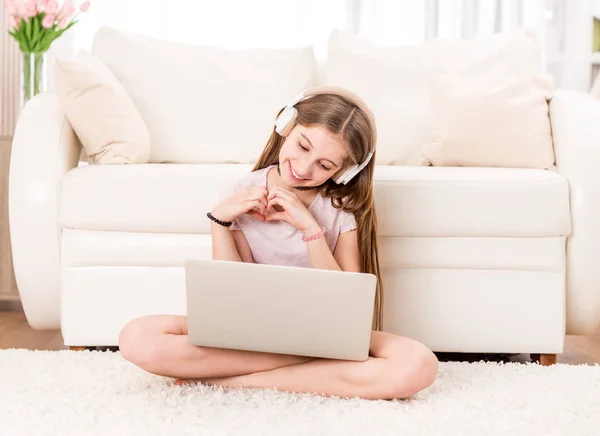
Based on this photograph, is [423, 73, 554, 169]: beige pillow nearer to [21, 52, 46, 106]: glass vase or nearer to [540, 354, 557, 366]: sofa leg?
[540, 354, 557, 366]: sofa leg

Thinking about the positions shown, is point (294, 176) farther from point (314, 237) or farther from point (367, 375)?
point (367, 375)

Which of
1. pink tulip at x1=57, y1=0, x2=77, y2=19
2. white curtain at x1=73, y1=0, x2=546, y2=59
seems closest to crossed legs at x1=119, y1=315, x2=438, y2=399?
pink tulip at x1=57, y1=0, x2=77, y2=19

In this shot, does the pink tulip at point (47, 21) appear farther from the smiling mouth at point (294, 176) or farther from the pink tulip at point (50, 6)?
the smiling mouth at point (294, 176)

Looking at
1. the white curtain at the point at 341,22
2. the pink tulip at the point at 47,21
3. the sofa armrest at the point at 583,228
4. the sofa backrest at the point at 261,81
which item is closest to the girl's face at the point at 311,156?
the sofa armrest at the point at 583,228

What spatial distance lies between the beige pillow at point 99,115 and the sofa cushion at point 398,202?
23 centimetres

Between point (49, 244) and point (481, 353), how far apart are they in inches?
44.4

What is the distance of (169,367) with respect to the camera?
Answer: 1477mm

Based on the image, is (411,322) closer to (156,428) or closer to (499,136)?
(499,136)

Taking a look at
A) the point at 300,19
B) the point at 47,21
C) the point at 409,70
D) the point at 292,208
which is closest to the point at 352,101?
the point at 292,208

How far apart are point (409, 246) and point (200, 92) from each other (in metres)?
0.92

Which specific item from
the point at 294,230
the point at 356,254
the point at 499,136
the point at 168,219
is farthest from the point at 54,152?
the point at 499,136

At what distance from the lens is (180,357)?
57.9 inches

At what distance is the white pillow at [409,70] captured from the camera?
236 cm

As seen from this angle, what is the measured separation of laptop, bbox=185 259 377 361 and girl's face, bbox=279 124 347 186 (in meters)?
0.24
